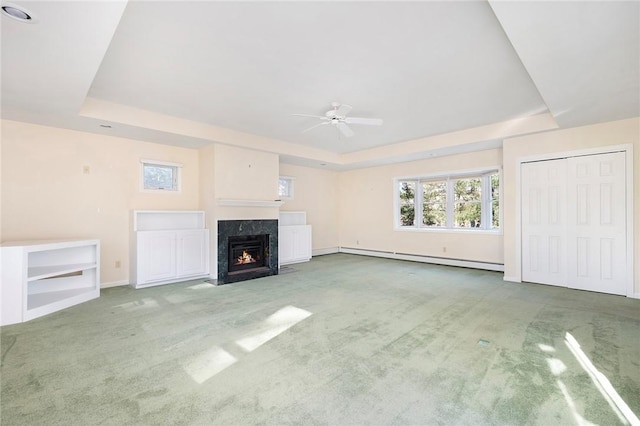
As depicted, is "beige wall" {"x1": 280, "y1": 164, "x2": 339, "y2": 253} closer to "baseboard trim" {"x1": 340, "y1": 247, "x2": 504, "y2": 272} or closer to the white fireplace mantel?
"baseboard trim" {"x1": 340, "y1": 247, "x2": 504, "y2": 272}

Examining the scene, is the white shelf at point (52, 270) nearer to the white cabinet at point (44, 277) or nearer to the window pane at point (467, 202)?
the white cabinet at point (44, 277)

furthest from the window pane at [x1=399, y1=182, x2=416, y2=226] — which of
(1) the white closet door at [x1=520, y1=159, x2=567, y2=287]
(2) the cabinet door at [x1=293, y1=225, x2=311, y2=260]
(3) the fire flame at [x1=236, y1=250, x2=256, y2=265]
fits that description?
(3) the fire flame at [x1=236, y1=250, x2=256, y2=265]

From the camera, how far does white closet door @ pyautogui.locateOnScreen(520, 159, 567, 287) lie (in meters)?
4.76

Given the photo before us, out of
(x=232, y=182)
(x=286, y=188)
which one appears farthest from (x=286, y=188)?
(x=232, y=182)

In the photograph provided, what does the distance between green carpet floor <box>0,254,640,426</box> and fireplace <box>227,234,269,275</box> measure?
4.61 ft

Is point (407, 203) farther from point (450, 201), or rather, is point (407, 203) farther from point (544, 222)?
point (544, 222)

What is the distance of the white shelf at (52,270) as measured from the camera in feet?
11.7

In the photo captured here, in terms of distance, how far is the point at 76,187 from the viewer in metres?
4.55

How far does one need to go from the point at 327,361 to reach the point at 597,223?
4.87 m

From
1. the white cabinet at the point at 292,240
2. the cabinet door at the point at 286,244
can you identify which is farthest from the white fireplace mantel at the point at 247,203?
the cabinet door at the point at 286,244

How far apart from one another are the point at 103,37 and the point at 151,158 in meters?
3.37

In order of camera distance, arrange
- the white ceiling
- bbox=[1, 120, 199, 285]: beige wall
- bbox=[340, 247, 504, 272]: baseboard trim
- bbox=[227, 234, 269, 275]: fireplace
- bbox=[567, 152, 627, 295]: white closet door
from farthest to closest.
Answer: bbox=[340, 247, 504, 272]: baseboard trim, bbox=[227, 234, 269, 275]: fireplace, bbox=[567, 152, 627, 295]: white closet door, bbox=[1, 120, 199, 285]: beige wall, the white ceiling

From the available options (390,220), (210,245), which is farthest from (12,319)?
(390,220)

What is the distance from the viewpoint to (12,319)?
321cm
